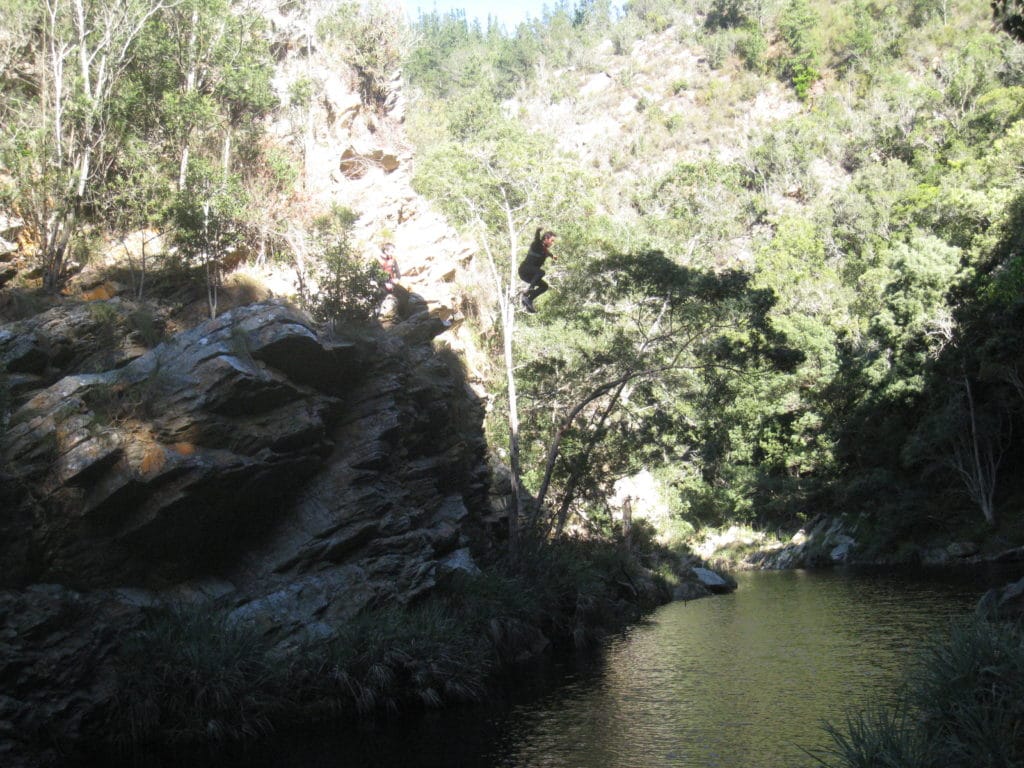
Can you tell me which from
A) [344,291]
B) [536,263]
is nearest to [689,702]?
[536,263]

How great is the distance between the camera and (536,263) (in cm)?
2148

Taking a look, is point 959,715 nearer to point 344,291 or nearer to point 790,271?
point 344,291

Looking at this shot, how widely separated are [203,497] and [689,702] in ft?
32.5

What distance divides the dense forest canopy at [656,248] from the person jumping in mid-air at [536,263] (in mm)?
2054

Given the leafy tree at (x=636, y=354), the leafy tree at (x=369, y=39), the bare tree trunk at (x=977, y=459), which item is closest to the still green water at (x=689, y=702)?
the leafy tree at (x=636, y=354)

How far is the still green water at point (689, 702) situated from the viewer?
1122 cm

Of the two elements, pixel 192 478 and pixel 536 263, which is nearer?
pixel 192 478

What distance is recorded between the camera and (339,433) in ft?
63.5

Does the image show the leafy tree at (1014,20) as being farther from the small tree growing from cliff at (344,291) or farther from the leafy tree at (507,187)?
the leafy tree at (507,187)

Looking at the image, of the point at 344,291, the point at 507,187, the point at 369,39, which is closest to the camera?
the point at 344,291

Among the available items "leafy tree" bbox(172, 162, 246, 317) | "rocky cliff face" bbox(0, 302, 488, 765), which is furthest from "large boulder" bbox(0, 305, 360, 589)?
"leafy tree" bbox(172, 162, 246, 317)

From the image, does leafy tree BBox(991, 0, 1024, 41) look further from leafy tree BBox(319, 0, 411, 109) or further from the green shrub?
leafy tree BBox(319, 0, 411, 109)

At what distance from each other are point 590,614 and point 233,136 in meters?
21.8

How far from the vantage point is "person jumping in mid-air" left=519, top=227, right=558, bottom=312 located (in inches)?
825
